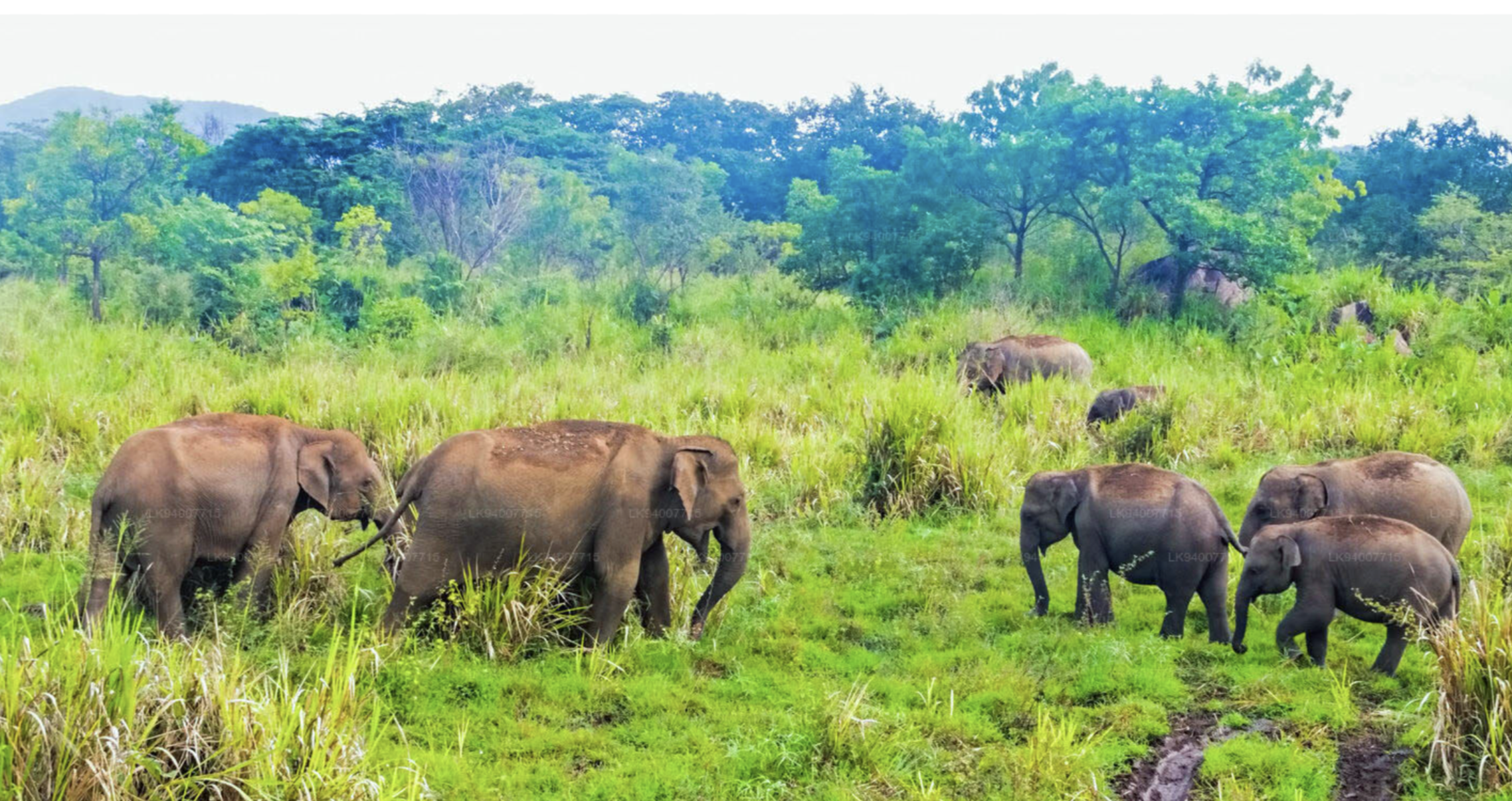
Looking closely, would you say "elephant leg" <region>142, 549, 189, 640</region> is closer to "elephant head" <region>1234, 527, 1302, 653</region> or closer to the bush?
"elephant head" <region>1234, 527, 1302, 653</region>

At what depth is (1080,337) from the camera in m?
18.9

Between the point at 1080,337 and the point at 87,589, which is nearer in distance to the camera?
the point at 87,589

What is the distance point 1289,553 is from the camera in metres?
7.04

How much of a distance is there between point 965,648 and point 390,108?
29.0 m

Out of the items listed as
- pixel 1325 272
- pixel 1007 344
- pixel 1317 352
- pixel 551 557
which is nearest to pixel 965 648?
pixel 551 557

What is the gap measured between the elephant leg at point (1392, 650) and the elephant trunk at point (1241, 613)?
719mm

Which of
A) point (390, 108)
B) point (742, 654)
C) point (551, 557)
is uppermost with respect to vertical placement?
point (390, 108)

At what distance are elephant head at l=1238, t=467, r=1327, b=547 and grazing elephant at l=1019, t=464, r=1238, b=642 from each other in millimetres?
796

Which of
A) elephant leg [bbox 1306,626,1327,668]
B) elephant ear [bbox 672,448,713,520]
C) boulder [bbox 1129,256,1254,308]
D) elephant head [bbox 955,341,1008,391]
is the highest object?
boulder [bbox 1129,256,1254,308]

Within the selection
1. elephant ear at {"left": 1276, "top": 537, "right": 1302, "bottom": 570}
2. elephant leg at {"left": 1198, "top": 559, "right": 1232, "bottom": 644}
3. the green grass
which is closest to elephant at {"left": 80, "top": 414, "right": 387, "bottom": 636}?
the green grass

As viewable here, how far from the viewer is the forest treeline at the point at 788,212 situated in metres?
19.3

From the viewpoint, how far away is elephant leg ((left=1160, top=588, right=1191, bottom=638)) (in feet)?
25.1

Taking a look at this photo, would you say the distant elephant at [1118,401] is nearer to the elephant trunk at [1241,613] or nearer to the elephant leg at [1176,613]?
the elephant leg at [1176,613]

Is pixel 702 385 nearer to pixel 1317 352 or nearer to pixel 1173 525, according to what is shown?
pixel 1173 525
